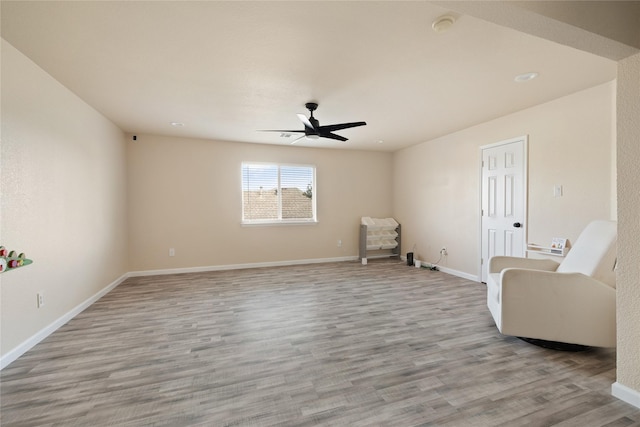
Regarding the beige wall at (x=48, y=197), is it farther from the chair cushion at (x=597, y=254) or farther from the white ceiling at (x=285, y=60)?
the chair cushion at (x=597, y=254)

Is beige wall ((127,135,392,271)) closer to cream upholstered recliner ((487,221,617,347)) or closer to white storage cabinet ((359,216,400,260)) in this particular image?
white storage cabinet ((359,216,400,260))

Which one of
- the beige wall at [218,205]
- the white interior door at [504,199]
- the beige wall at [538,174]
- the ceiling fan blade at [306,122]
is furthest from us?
the beige wall at [218,205]

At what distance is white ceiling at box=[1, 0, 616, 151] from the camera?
184 centimetres

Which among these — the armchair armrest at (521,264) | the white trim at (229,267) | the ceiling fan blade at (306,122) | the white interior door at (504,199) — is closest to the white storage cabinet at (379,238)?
the white trim at (229,267)

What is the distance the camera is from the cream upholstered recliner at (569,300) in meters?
2.19

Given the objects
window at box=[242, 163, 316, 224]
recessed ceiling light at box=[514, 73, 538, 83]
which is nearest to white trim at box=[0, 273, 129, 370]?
window at box=[242, 163, 316, 224]

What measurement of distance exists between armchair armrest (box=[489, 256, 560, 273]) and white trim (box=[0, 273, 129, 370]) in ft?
14.1

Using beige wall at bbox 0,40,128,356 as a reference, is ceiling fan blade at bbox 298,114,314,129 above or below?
above

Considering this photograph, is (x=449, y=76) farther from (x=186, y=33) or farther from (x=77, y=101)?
(x=77, y=101)

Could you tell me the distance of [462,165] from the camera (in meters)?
4.68

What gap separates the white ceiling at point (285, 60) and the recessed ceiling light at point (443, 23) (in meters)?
0.05

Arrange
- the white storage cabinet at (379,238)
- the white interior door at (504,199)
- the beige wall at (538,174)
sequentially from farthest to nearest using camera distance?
the white storage cabinet at (379,238) < the white interior door at (504,199) < the beige wall at (538,174)

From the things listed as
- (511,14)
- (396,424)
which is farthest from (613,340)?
(511,14)

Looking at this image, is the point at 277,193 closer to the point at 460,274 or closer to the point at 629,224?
the point at 460,274
